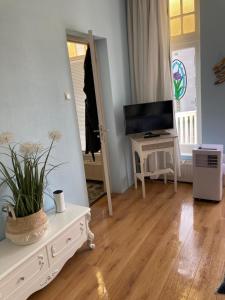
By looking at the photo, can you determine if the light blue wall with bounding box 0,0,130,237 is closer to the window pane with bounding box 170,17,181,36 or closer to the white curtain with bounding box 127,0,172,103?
the white curtain with bounding box 127,0,172,103

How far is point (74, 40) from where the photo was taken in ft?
9.11

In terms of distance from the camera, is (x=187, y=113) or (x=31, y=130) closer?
(x=31, y=130)

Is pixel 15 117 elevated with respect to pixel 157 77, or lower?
lower

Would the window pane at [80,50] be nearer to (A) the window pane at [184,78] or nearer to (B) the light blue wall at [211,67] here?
(A) the window pane at [184,78]

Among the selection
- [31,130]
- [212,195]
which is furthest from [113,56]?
[212,195]

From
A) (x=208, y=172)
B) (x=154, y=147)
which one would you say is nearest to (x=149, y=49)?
(x=154, y=147)

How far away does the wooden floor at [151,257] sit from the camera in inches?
71.7

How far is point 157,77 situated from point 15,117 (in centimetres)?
212

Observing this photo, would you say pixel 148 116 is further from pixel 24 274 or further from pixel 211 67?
pixel 24 274

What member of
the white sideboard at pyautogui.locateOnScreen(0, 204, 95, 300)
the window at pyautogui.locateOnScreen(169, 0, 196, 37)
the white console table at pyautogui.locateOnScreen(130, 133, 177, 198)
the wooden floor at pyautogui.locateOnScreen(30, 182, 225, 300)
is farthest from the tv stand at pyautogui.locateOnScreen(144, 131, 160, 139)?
the white sideboard at pyautogui.locateOnScreen(0, 204, 95, 300)

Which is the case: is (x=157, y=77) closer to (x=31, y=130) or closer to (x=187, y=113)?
(x=187, y=113)

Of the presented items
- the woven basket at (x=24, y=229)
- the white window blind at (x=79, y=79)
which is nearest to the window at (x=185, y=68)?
the white window blind at (x=79, y=79)

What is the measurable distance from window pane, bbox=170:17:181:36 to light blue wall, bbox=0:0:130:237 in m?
0.75

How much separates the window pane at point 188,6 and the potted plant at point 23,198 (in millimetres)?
2580
